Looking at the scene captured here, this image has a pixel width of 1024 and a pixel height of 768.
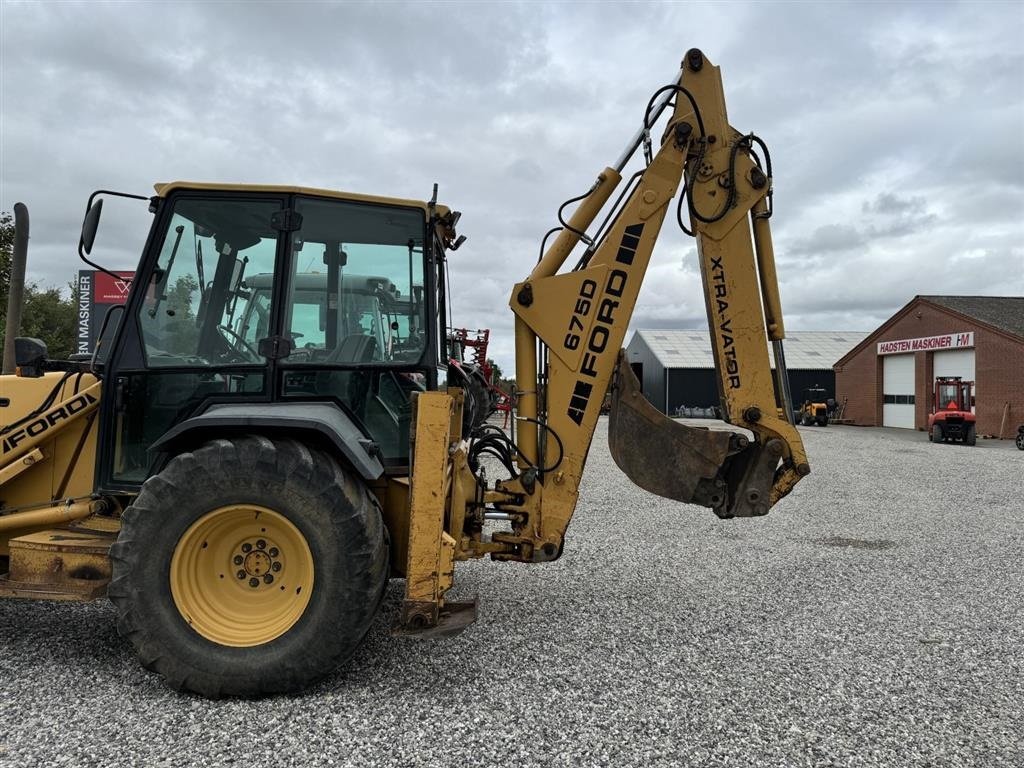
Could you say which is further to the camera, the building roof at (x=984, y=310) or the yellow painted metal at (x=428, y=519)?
the building roof at (x=984, y=310)

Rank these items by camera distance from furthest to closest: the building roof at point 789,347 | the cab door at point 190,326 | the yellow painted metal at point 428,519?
the building roof at point 789,347, the cab door at point 190,326, the yellow painted metal at point 428,519

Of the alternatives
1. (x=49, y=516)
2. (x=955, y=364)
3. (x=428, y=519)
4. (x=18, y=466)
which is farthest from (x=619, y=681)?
(x=955, y=364)

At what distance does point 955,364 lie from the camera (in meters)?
28.8

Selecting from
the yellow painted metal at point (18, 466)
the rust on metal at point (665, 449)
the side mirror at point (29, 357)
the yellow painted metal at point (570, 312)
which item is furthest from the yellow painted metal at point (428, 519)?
the side mirror at point (29, 357)

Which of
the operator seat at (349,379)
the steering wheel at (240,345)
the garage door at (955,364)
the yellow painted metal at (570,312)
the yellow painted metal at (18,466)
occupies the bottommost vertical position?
the yellow painted metal at (18,466)

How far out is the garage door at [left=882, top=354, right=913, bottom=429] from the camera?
104 ft

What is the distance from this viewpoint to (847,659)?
13.5 ft

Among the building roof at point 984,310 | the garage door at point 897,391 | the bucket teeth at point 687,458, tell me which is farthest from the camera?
Result: the garage door at point 897,391

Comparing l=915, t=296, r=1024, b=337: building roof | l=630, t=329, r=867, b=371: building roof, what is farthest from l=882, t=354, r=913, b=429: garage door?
l=630, t=329, r=867, b=371: building roof

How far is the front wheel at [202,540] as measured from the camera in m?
3.42

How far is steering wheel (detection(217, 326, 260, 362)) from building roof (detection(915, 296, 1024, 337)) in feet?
97.9

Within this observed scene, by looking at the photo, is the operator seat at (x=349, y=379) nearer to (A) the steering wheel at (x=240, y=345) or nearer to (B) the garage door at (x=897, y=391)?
(A) the steering wheel at (x=240, y=345)

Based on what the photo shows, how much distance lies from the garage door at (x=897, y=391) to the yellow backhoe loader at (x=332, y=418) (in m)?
31.5

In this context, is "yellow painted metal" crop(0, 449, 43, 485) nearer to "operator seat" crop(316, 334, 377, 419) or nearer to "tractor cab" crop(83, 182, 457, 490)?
"tractor cab" crop(83, 182, 457, 490)
